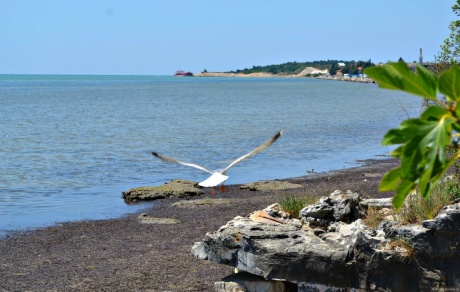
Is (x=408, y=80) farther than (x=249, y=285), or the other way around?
(x=249, y=285)

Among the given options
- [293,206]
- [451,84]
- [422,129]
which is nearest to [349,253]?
[293,206]

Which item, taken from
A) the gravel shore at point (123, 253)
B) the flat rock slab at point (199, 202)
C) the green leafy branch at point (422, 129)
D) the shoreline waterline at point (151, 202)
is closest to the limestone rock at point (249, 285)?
the gravel shore at point (123, 253)

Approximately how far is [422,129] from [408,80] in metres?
0.21

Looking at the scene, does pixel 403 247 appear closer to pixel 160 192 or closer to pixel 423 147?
pixel 423 147

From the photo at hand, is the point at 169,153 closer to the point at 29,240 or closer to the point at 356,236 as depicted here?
the point at 29,240

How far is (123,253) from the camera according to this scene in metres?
13.9

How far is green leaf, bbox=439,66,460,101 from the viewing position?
2.44 metres

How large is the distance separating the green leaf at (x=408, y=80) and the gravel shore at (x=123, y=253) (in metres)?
8.89

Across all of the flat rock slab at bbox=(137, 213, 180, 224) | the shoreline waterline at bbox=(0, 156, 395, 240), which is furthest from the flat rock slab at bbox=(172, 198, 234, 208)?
the flat rock slab at bbox=(137, 213, 180, 224)

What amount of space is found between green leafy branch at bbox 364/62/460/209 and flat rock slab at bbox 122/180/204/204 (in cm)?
1933

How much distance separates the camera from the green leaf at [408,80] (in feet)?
8.07

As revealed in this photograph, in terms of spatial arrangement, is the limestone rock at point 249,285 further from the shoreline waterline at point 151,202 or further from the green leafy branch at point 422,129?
the shoreline waterline at point 151,202

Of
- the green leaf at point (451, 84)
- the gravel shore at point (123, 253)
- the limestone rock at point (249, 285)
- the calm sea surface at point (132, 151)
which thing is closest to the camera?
the green leaf at point (451, 84)

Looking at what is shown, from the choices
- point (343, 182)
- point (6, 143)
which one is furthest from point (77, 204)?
point (6, 143)
